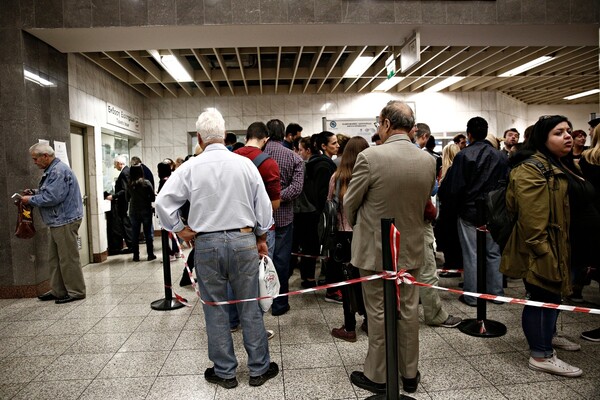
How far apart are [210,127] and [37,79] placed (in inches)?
154

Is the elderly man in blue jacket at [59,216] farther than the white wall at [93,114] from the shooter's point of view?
No

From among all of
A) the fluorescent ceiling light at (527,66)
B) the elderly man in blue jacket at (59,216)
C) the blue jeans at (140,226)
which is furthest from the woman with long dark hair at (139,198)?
the fluorescent ceiling light at (527,66)

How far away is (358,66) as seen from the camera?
8.46 meters

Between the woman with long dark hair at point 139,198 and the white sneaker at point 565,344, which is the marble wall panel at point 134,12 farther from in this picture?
the white sneaker at point 565,344

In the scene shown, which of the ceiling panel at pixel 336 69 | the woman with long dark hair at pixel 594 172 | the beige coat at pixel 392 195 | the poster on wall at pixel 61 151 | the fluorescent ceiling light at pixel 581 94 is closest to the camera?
the beige coat at pixel 392 195

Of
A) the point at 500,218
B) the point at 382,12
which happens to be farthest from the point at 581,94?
the point at 500,218

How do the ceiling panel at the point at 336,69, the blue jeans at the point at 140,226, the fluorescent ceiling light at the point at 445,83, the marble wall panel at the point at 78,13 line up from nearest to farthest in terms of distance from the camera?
1. the marble wall panel at the point at 78,13
2. the blue jeans at the point at 140,226
3. the ceiling panel at the point at 336,69
4. the fluorescent ceiling light at the point at 445,83

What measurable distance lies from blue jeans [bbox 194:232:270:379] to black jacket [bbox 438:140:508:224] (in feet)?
7.69

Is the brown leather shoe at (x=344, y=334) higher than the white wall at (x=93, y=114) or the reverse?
the reverse

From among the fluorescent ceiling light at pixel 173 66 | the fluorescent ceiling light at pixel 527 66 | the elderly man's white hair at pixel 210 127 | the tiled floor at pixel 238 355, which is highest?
the fluorescent ceiling light at pixel 527 66

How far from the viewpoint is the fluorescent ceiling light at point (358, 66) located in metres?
7.94

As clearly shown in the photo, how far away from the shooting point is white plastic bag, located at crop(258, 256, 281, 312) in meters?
2.82

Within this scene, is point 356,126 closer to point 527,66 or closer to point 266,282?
point 527,66

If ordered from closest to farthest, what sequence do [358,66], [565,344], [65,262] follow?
[565,344], [65,262], [358,66]
